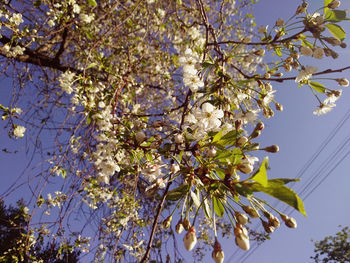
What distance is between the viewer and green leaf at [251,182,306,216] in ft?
1.81

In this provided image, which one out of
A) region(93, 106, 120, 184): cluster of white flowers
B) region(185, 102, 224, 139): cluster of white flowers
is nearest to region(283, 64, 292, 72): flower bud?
region(185, 102, 224, 139): cluster of white flowers

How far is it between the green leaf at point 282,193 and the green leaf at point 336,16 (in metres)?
0.84

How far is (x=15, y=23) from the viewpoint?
2264mm

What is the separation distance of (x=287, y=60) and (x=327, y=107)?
37 cm

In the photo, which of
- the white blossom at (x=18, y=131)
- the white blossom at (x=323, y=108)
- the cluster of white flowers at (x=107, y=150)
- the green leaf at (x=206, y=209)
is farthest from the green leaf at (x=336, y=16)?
the white blossom at (x=18, y=131)

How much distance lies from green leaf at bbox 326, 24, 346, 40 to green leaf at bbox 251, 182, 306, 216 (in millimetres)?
840

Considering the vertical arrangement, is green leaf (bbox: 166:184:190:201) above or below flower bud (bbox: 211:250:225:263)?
above

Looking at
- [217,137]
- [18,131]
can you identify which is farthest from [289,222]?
[18,131]

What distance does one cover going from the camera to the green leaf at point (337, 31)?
41.3 inches

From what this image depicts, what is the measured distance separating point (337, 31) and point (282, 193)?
879 millimetres

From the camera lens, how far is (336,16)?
1.03 metres

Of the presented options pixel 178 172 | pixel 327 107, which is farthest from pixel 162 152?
pixel 327 107

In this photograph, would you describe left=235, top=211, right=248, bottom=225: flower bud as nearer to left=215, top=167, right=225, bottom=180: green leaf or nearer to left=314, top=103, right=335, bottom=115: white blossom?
left=215, top=167, right=225, bottom=180: green leaf

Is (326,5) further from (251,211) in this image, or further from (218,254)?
(218,254)
